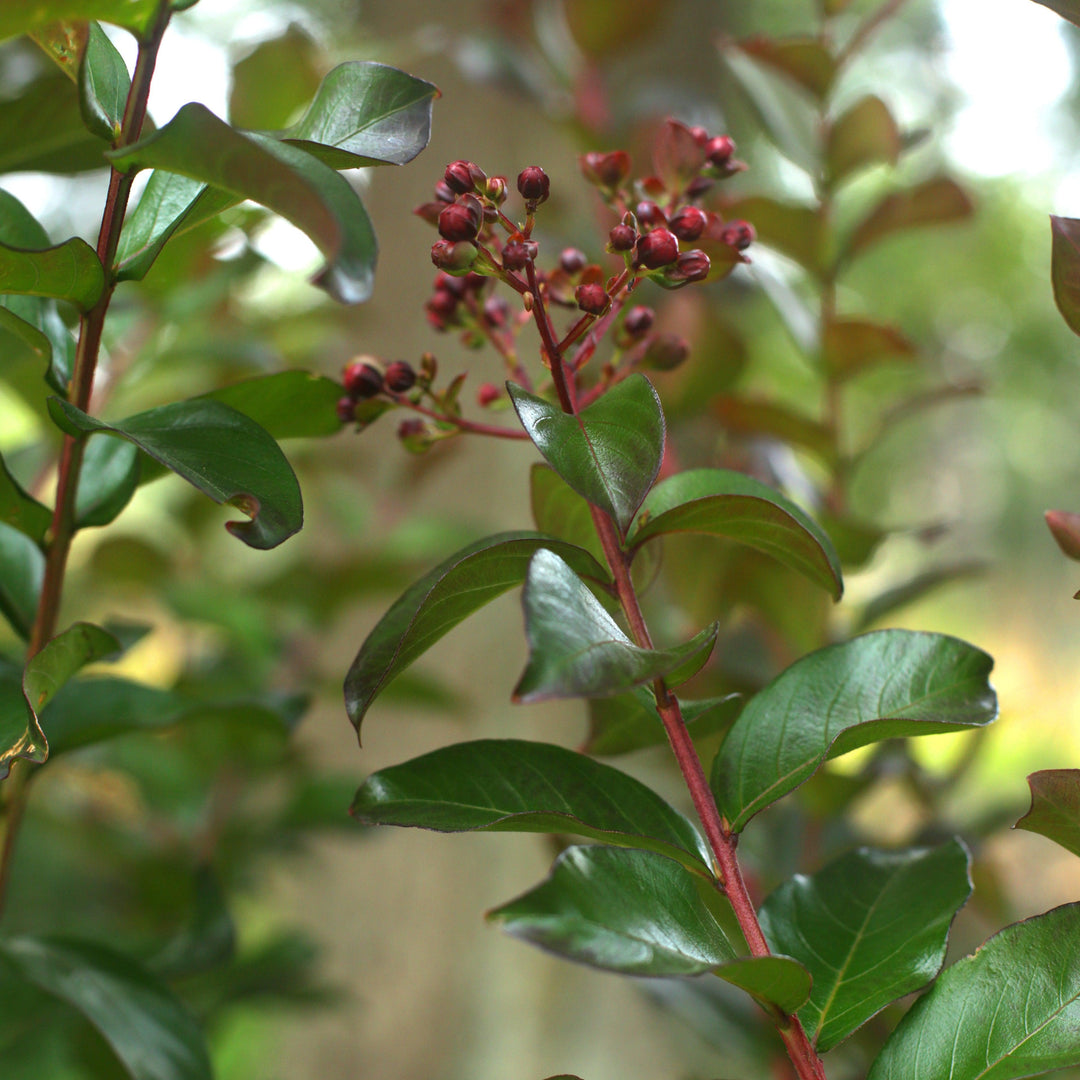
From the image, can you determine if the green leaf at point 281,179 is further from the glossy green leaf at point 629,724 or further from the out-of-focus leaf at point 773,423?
the out-of-focus leaf at point 773,423

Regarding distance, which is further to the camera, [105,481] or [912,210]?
[912,210]

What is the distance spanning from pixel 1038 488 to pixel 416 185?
165 inches

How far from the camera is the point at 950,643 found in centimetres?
36

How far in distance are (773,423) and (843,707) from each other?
1.36ft

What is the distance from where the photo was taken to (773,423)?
75 cm

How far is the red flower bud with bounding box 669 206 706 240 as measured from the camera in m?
0.38

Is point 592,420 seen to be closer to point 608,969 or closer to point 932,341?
point 608,969

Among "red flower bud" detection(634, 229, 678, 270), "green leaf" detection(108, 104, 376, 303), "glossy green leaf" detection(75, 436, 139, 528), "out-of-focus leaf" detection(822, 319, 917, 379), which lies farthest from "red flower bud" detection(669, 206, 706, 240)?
"out-of-focus leaf" detection(822, 319, 917, 379)

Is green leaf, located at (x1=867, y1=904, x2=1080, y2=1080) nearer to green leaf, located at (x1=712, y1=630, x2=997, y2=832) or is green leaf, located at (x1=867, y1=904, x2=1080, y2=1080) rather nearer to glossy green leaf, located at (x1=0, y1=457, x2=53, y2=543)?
green leaf, located at (x1=712, y1=630, x2=997, y2=832)

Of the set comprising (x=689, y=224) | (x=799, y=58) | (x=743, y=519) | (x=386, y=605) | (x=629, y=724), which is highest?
(x=799, y=58)

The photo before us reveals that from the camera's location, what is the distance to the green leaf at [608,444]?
0.31 m

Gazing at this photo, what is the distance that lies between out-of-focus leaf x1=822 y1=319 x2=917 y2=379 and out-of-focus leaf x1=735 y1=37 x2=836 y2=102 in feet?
0.62

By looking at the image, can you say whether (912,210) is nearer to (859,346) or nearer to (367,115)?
(859,346)

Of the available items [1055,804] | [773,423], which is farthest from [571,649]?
[773,423]
